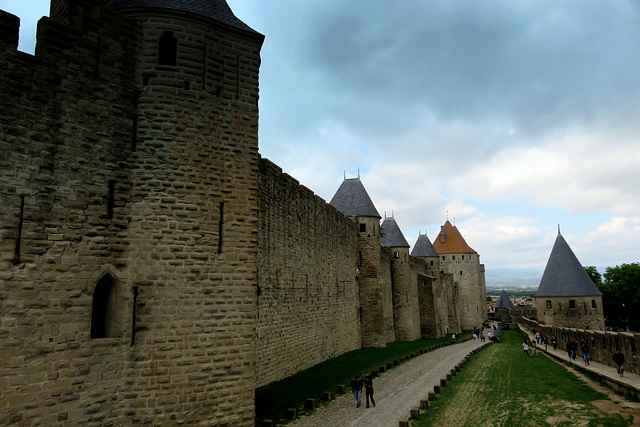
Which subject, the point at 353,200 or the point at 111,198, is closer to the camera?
the point at 111,198

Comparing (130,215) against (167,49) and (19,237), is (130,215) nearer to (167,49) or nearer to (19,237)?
(19,237)

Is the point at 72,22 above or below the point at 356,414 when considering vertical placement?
above

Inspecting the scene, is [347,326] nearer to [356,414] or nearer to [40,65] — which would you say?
[356,414]

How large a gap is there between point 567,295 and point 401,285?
13933mm

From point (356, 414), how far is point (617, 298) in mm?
51960

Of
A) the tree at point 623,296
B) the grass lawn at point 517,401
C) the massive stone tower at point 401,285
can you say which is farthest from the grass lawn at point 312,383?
the tree at point 623,296

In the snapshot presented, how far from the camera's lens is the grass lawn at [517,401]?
10383mm

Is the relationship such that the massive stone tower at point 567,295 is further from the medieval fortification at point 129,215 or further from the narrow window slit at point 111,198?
the narrow window slit at point 111,198

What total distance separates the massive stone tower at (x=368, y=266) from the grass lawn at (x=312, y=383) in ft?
13.7

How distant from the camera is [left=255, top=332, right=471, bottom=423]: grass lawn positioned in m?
11.5

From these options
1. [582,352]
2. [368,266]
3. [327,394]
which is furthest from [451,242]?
[327,394]

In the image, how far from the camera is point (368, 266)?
92.8 ft

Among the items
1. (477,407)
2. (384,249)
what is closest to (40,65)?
(477,407)

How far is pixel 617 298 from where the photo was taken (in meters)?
51.0
